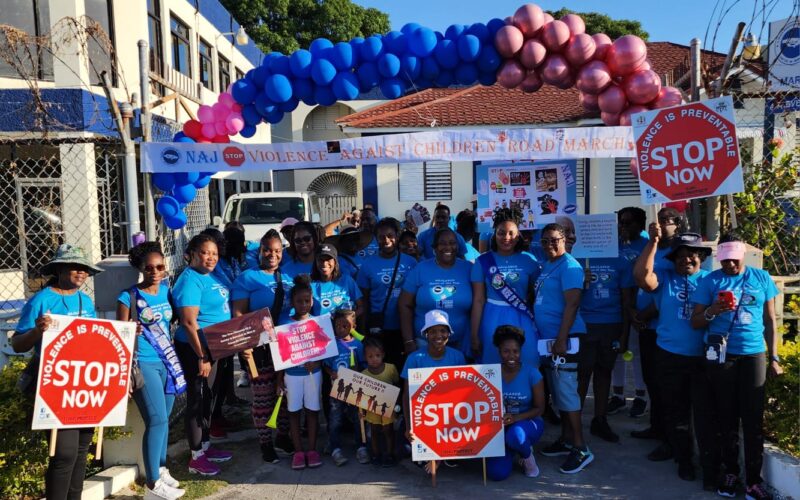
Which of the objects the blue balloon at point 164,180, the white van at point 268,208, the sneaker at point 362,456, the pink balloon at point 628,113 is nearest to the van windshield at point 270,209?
the white van at point 268,208

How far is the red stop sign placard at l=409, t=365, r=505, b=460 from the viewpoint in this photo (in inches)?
171

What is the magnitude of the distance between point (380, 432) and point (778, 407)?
9.07 feet

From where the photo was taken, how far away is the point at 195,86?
63.3 ft

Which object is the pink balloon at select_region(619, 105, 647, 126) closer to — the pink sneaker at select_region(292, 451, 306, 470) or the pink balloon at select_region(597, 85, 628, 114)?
the pink balloon at select_region(597, 85, 628, 114)

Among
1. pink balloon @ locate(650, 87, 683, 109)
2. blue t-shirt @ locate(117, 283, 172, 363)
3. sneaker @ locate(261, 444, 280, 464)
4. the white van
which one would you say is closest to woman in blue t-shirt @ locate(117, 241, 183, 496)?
blue t-shirt @ locate(117, 283, 172, 363)

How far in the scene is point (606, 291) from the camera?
5.11m

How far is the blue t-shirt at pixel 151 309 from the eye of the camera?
161 inches

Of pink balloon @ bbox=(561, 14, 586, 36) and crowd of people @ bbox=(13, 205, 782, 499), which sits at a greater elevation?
pink balloon @ bbox=(561, 14, 586, 36)

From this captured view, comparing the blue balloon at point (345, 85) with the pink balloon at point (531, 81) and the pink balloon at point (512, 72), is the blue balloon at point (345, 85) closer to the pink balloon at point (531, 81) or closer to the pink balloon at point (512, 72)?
the pink balloon at point (512, 72)

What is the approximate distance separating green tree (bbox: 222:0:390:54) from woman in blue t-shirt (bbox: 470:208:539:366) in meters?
27.6

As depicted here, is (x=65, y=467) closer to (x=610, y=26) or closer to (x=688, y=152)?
(x=688, y=152)

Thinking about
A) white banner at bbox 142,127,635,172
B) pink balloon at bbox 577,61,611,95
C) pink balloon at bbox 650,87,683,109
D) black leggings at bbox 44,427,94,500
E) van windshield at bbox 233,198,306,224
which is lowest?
black leggings at bbox 44,427,94,500

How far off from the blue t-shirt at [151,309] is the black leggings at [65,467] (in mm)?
565

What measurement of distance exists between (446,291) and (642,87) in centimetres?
282
